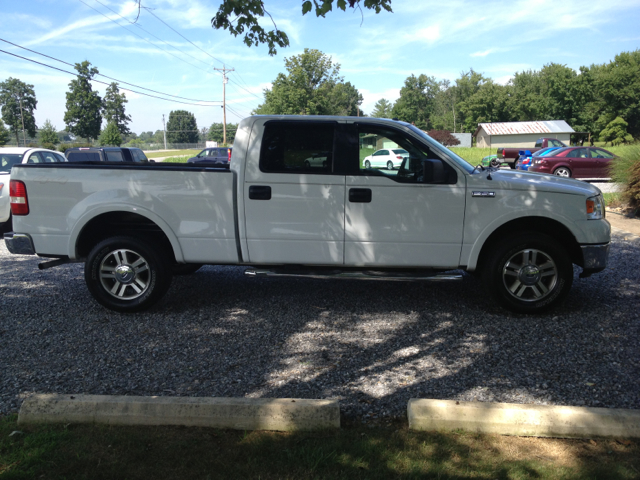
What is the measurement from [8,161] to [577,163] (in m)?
20.8

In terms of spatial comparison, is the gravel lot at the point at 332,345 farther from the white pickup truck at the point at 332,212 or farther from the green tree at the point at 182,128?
the green tree at the point at 182,128

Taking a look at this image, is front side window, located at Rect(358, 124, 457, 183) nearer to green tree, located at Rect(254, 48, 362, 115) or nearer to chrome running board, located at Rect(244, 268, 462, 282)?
chrome running board, located at Rect(244, 268, 462, 282)

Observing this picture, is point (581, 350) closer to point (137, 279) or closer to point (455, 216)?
point (455, 216)

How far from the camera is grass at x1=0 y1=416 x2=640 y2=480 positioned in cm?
276

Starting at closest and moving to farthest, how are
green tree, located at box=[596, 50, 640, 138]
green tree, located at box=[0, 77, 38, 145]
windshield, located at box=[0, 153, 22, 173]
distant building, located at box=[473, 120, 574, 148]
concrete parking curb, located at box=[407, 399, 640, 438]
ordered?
concrete parking curb, located at box=[407, 399, 640, 438]
windshield, located at box=[0, 153, 22, 173]
distant building, located at box=[473, 120, 574, 148]
green tree, located at box=[596, 50, 640, 138]
green tree, located at box=[0, 77, 38, 145]

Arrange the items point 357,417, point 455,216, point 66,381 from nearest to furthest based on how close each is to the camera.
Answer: point 357,417
point 66,381
point 455,216

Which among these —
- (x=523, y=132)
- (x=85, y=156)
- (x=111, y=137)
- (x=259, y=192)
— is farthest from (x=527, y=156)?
(x=111, y=137)

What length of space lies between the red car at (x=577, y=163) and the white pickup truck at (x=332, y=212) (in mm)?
18011

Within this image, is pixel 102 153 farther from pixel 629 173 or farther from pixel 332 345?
pixel 629 173

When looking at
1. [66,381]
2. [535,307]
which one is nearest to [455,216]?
[535,307]

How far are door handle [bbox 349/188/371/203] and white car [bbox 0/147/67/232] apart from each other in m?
8.37

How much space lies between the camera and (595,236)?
5234 millimetres

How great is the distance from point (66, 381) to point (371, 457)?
2.57 meters

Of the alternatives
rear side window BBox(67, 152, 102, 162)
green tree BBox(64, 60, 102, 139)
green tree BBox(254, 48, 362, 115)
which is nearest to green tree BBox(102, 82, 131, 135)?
green tree BBox(64, 60, 102, 139)
